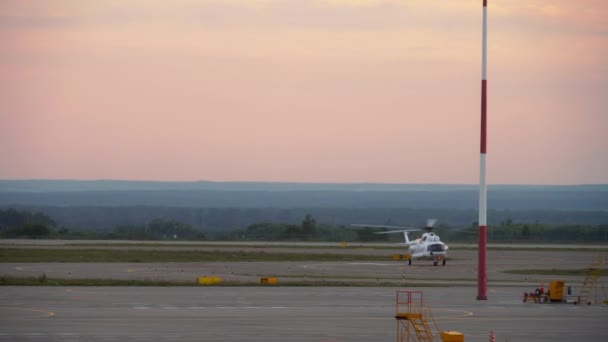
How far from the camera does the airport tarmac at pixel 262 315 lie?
36094mm

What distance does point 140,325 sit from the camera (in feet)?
126

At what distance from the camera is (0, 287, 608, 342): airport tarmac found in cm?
3609

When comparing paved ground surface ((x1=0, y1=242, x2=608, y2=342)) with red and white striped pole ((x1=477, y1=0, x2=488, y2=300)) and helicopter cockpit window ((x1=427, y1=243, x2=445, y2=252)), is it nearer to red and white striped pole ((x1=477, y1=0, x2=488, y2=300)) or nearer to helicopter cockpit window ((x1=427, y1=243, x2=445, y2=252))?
A: red and white striped pole ((x1=477, y1=0, x2=488, y2=300))

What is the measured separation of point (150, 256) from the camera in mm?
93500

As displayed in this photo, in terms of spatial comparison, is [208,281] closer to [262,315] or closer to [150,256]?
[262,315]

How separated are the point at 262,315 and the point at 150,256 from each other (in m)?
52.1

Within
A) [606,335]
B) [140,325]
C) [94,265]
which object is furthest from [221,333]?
[94,265]

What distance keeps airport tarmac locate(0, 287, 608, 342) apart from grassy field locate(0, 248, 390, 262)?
3141cm

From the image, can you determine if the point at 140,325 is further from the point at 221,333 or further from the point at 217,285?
the point at 217,285

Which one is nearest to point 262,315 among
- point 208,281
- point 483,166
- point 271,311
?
point 271,311

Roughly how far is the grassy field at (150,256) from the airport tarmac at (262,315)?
31.4 meters

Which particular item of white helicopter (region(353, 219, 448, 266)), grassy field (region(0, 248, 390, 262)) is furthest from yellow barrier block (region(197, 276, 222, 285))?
white helicopter (region(353, 219, 448, 266))

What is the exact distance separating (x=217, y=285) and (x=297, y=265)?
23.8m

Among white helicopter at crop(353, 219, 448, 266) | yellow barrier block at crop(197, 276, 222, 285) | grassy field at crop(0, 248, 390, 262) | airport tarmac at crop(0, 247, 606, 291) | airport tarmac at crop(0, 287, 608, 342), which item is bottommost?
airport tarmac at crop(0, 287, 608, 342)
